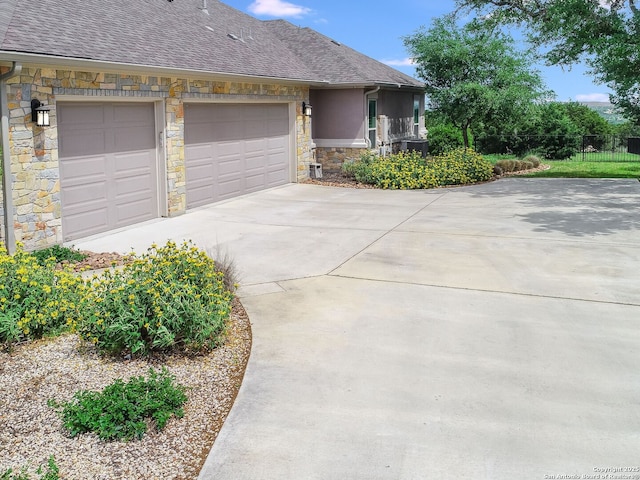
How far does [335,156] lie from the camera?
21.8 meters

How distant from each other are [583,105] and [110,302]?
3300 centimetres

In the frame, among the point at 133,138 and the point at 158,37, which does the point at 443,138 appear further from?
the point at 133,138

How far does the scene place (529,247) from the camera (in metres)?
10.5

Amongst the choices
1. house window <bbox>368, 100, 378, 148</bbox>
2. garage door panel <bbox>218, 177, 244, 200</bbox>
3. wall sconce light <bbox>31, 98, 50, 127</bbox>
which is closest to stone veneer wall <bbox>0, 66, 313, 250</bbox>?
wall sconce light <bbox>31, 98, 50, 127</bbox>

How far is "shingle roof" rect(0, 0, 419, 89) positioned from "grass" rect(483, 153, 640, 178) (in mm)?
7274

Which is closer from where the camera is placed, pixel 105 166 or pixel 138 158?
pixel 105 166

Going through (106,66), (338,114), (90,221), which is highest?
(106,66)

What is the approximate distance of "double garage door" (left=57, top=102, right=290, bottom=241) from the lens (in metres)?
11.0

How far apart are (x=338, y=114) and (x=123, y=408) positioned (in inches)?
700

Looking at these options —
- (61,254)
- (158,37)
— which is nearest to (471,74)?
(158,37)

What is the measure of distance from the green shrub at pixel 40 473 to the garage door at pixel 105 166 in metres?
7.29

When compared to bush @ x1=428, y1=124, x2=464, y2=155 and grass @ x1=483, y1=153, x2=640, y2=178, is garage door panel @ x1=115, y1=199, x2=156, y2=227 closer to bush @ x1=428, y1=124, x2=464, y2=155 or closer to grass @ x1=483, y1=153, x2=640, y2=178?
grass @ x1=483, y1=153, x2=640, y2=178

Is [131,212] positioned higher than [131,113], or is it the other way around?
[131,113]

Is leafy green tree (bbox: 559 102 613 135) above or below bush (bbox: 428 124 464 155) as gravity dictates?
above
